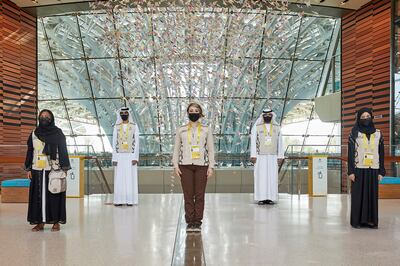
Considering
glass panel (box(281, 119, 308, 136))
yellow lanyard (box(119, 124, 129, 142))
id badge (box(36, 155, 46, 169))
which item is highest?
glass panel (box(281, 119, 308, 136))

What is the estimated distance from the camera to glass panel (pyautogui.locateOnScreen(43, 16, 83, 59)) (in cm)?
1656

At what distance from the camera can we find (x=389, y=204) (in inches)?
368

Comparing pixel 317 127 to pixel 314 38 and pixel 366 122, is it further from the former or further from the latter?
pixel 366 122

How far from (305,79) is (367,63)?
12.6 ft

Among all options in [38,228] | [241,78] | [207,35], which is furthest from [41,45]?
[38,228]

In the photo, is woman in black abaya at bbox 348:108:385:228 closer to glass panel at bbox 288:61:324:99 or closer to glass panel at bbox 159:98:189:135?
glass panel at bbox 159:98:189:135

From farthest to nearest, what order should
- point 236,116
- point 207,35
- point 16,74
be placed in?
point 236,116 → point 16,74 → point 207,35

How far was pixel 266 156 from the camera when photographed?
9109 mm


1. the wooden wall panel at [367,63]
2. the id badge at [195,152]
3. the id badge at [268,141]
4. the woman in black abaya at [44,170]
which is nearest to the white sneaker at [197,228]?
the id badge at [195,152]

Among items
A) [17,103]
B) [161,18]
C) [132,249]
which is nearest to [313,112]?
[161,18]

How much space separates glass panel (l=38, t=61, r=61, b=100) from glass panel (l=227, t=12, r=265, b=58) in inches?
252

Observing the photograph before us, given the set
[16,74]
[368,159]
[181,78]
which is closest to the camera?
[368,159]

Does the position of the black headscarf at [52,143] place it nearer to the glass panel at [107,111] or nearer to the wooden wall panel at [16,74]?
the wooden wall panel at [16,74]

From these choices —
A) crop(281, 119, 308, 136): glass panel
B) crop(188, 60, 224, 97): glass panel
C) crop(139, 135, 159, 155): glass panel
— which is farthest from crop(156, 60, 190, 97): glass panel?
crop(281, 119, 308, 136): glass panel
